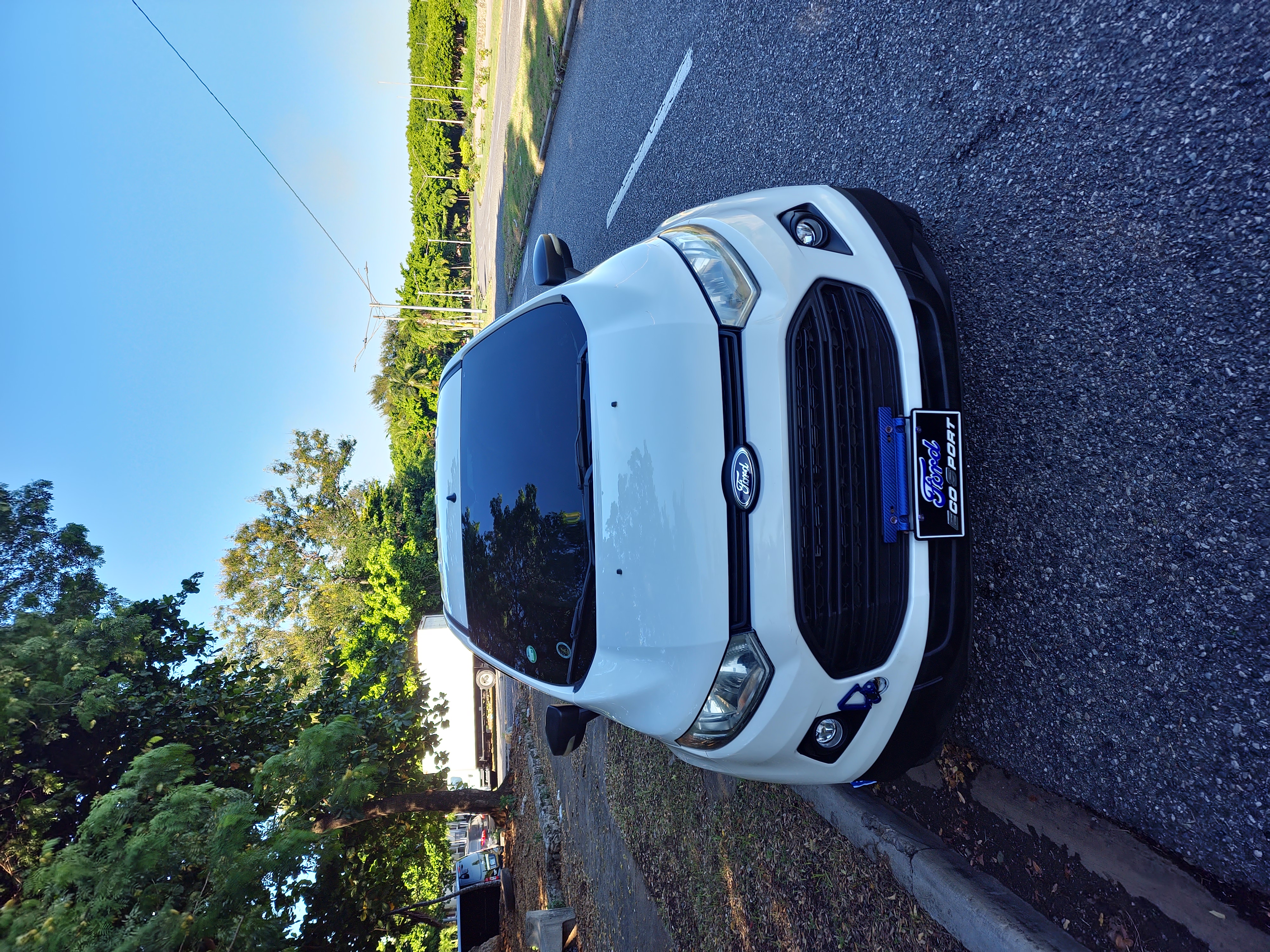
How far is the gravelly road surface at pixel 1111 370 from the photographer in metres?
1.90

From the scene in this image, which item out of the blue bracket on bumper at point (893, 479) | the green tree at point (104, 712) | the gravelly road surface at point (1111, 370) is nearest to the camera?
the gravelly road surface at point (1111, 370)

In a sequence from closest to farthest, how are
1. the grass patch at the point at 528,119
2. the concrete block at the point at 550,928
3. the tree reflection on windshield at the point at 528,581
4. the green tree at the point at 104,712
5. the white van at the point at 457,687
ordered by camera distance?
the tree reflection on windshield at the point at 528,581
the green tree at the point at 104,712
the concrete block at the point at 550,928
the grass patch at the point at 528,119
the white van at the point at 457,687

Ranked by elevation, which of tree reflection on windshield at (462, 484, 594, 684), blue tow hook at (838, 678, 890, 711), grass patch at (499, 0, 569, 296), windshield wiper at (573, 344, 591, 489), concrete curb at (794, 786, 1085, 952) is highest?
grass patch at (499, 0, 569, 296)

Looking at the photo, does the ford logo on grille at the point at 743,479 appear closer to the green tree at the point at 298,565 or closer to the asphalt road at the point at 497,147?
the asphalt road at the point at 497,147

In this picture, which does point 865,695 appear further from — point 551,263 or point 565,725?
point 551,263

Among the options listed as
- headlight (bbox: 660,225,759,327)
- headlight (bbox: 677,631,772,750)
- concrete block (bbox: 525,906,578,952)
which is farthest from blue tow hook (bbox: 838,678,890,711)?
concrete block (bbox: 525,906,578,952)

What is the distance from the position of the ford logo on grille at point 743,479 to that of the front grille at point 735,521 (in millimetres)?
15

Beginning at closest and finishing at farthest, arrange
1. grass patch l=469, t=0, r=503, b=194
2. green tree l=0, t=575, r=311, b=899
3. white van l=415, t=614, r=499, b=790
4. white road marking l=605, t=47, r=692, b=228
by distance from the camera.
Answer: white road marking l=605, t=47, r=692, b=228, green tree l=0, t=575, r=311, b=899, white van l=415, t=614, r=499, b=790, grass patch l=469, t=0, r=503, b=194

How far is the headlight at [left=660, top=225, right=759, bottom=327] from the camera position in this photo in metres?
2.41

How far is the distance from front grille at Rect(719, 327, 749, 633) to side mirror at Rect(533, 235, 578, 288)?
1.72 m

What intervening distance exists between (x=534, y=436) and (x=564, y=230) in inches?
261

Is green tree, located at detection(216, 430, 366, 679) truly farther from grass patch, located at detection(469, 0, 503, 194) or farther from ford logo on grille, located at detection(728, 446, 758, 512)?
ford logo on grille, located at detection(728, 446, 758, 512)

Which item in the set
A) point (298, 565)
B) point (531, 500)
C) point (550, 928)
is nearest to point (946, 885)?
point (531, 500)

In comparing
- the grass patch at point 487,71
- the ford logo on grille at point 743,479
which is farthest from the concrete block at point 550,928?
the grass patch at point 487,71
